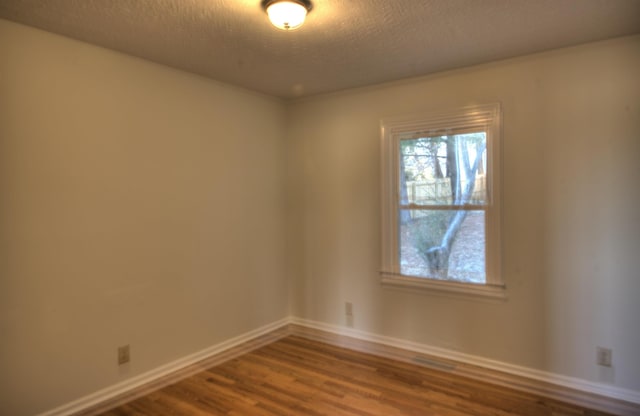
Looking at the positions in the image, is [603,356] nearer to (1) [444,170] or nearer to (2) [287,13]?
(1) [444,170]

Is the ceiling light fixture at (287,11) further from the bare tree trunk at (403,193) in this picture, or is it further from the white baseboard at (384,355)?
the white baseboard at (384,355)

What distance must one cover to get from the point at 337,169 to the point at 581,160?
1983 mm

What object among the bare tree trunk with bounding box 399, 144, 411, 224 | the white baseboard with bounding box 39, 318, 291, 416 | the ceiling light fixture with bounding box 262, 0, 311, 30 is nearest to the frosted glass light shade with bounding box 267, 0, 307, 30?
the ceiling light fixture with bounding box 262, 0, 311, 30

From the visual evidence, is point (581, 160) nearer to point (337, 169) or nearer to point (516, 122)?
point (516, 122)

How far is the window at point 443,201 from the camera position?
3.12 m

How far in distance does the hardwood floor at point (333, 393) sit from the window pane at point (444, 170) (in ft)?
4.44

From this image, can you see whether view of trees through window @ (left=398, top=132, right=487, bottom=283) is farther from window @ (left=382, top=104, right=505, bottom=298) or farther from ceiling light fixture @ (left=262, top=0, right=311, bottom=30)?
ceiling light fixture @ (left=262, top=0, right=311, bottom=30)

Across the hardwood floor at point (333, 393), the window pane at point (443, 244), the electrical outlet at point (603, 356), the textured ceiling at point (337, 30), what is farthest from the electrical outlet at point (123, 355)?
the electrical outlet at point (603, 356)

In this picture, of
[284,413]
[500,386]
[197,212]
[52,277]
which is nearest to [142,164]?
[197,212]

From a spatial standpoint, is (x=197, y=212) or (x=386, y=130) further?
(x=386, y=130)

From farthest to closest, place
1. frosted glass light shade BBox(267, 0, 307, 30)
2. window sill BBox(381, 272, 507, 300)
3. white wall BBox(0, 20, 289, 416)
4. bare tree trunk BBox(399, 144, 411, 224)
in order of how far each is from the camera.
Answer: bare tree trunk BBox(399, 144, 411, 224) → window sill BBox(381, 272, 507, 300) → white wall BBox(0, 20, 289, 416) → frosted glass light shade BBox(267, 0, 307, 30)

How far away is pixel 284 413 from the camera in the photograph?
254 cm

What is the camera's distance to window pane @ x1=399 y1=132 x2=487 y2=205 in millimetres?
3162

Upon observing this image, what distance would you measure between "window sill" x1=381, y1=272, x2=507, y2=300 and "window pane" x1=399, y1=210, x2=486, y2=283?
0.14 feet
